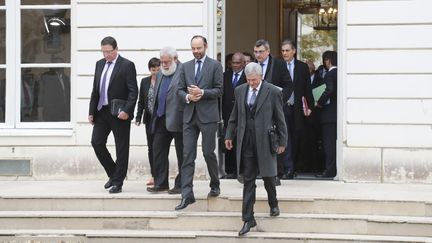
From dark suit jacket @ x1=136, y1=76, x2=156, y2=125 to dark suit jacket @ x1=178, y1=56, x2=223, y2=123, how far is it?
0.85 metres

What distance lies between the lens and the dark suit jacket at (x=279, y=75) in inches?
453

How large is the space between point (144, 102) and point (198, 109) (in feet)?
3.80

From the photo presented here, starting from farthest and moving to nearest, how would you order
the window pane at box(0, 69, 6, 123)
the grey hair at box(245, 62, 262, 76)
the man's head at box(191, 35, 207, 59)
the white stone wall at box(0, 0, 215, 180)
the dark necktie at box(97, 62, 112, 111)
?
the window pane at box(0, 69, 6, 123) < the white stone wall at box(0, 0, 215, 180) < the dark necktie at box(97, 62, 112, 111) < the man's head at box(191, 35, 207, 59) < the grey hair at box(245, 62, 262, 76)

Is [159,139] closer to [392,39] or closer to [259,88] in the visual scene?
[259,88]

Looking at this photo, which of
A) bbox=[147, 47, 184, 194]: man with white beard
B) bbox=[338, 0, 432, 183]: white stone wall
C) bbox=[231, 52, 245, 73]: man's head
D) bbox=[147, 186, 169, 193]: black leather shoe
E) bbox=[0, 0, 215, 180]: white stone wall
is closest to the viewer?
bbox=[147, 47, 184, 194]: man with white beard

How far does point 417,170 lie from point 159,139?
3716mm

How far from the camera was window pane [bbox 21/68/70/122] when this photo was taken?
42.3ft

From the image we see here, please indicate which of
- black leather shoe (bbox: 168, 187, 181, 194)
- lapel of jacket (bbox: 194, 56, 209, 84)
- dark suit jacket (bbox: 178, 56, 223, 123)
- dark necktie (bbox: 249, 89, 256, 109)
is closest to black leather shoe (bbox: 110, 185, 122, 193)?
black leather shoe (bbox: 168, 187, 181, 194)

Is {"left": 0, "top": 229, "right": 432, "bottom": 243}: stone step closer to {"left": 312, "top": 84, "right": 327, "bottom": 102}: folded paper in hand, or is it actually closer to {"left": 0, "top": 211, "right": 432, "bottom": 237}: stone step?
{"left": 0, "top": 211, "right": 432, "bottom": 237}: stone step

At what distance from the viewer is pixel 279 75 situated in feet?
37.9

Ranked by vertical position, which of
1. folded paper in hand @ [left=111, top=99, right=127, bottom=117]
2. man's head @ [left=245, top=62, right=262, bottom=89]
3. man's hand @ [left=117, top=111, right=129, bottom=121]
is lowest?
man's hand @ [left=117, top=111, right=129, bottom=121]

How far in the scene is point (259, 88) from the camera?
384 inches

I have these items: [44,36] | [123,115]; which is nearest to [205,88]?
[123,115]

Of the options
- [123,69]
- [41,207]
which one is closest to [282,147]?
[123,69]
